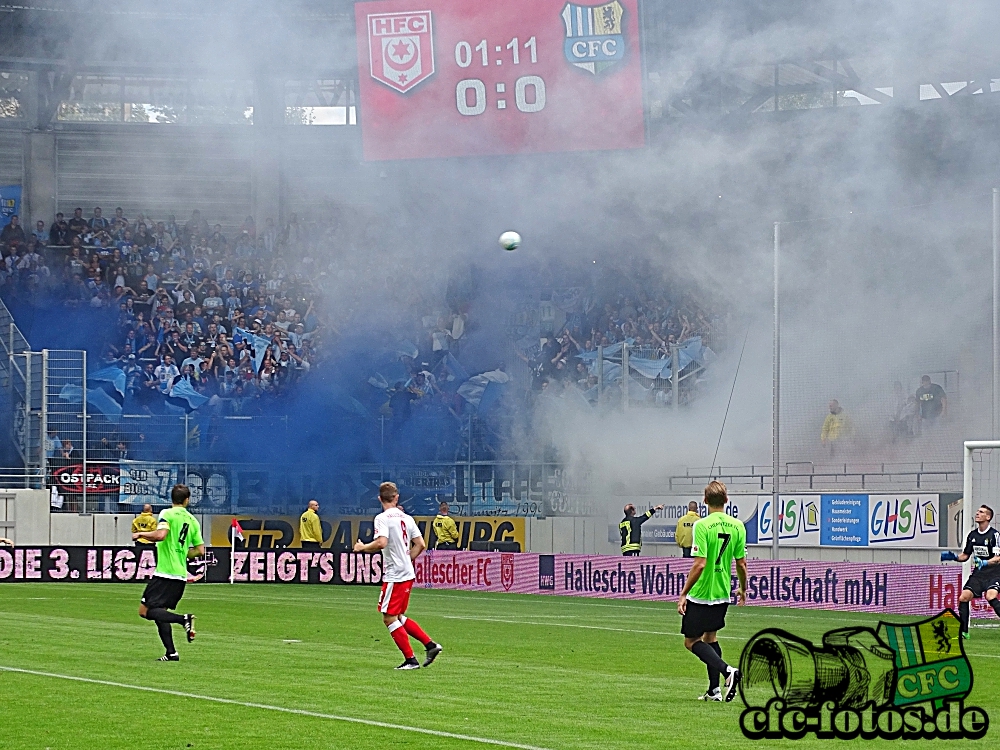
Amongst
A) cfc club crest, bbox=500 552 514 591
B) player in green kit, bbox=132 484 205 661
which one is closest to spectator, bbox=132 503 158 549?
cfc club crest, bbox=500 552 514 591

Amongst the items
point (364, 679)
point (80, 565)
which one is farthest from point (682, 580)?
point (364, 679)

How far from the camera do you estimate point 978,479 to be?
2150 cm

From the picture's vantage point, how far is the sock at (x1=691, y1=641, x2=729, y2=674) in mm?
11039

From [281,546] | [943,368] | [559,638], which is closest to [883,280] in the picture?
[943,368]

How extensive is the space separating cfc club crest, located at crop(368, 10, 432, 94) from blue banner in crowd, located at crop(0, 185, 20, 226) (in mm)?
9990

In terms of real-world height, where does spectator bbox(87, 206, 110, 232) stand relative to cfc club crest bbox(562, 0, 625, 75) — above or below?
below

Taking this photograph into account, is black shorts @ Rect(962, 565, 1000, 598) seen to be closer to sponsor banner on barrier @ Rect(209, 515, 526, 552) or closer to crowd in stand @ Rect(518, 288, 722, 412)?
sponsor banner on barrier @ Rect(209, 515, 526, 552)

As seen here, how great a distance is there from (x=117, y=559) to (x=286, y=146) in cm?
1440

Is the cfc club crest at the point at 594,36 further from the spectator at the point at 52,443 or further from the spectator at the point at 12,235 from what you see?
the spectator at the point at 12,235

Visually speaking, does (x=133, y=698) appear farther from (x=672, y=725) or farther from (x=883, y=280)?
(x=883, y=280)

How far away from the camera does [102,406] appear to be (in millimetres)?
29859

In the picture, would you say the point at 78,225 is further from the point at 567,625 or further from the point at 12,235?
the point at 567,625

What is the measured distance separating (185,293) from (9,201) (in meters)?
5.98

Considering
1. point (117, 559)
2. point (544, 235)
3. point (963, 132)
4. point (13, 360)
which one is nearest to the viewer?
point (117, 559)
